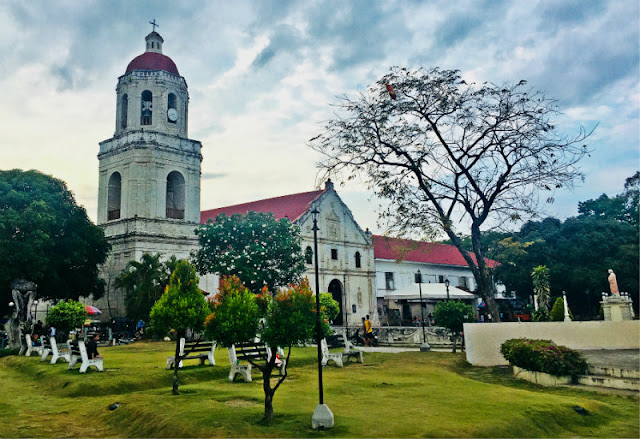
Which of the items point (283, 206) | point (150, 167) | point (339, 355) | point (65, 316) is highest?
point (150, 167)

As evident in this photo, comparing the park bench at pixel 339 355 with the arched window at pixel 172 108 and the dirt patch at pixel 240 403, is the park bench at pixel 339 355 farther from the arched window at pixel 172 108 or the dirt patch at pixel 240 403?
the arched window at pixel 172 108

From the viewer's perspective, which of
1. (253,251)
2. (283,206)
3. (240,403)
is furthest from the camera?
(283,206)

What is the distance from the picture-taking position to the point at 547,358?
11.6 meters

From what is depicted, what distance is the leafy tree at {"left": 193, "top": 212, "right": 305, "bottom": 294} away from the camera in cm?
2707

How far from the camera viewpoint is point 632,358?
12.8 metres

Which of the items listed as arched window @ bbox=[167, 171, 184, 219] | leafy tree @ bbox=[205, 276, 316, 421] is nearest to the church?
arched window @ bbox=[167, 171, 184, 219]

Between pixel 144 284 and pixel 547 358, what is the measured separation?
20181 millimetres

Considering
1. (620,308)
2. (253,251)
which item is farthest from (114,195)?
(620,308)

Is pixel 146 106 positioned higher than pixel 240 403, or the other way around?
pixel 146 106

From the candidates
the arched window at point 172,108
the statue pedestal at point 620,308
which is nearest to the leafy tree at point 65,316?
the arched window at point 172,108

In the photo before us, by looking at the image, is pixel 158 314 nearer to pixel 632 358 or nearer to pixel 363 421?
pixel 363 421

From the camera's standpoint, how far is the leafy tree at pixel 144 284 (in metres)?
25.8

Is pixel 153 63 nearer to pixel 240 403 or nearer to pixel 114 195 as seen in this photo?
pixel 114 195

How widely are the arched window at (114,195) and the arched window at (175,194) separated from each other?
3.10 m
